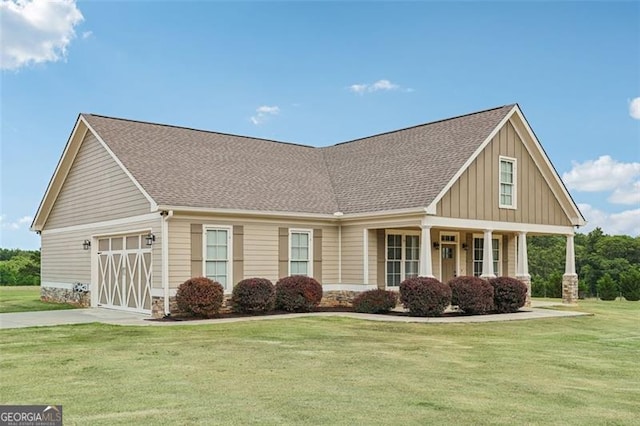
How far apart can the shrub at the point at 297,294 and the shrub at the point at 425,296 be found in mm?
2936

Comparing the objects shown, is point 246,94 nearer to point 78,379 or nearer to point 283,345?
point 283,345

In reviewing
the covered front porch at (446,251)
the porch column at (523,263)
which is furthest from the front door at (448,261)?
the porch column at (523,263)

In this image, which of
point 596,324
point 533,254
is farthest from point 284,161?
point 533,254

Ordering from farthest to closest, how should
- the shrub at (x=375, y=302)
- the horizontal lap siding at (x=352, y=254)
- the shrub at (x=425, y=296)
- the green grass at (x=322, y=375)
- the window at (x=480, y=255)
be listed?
the window at (x=480, y=255) < the horizontal lap siding at (x=352, y=254) < the shrub at (x=375, y=302) < the shrub at (x=425, y=296) < the green grass at (x=322, y=375)

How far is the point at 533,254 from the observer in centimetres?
5169

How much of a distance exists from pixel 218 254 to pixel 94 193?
20.1ft

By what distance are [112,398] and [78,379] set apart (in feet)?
→ 4.94

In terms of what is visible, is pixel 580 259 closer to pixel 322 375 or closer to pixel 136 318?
pixel 136 318

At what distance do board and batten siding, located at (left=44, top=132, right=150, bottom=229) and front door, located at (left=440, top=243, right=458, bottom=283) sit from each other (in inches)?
432

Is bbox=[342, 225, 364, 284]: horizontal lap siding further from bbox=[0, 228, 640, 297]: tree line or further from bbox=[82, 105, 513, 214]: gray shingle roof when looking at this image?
bbox=[0, 228, 640, 297]: tree line

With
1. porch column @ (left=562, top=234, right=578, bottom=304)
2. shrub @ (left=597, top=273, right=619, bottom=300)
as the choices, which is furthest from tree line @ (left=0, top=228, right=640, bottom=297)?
porch column @ (left=562, top=234, right=578, bottom=304)

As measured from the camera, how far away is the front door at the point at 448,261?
23.5 m

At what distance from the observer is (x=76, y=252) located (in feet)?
78.3

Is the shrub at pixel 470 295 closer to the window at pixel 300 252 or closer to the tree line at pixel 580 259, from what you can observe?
the window at pixel 300 252
